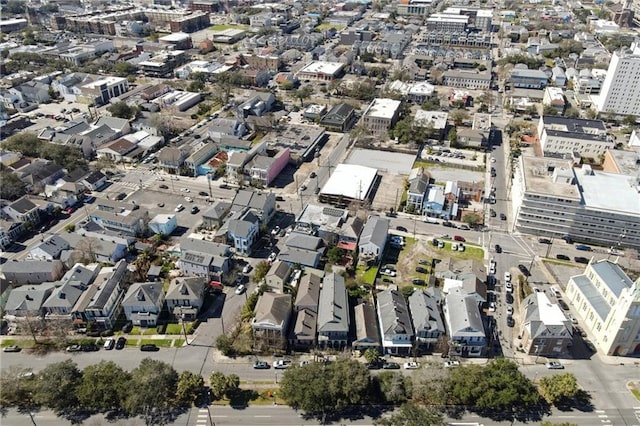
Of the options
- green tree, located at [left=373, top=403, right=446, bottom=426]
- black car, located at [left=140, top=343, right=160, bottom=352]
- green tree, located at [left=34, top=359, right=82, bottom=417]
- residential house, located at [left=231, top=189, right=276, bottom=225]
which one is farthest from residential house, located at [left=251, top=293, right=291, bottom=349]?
residential house, located at [left=231, top=189, right=276, bottom=225]

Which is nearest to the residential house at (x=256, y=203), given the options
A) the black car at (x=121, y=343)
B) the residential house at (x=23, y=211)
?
the black car at (x=121, y=343)

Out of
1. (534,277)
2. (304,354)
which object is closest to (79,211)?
(304,354)

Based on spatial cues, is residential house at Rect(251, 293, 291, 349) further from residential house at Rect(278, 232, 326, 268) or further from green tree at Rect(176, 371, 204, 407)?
residential house at Rect(278, 232, 326, 268)

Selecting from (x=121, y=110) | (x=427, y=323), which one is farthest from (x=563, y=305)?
(x=121, y=110)

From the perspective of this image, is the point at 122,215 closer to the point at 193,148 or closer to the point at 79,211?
the point at 79,211

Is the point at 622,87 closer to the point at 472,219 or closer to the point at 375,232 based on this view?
the point at 472,219

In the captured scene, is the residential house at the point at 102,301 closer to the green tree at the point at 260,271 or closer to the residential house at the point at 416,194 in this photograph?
the green tree at the point at 260,271
